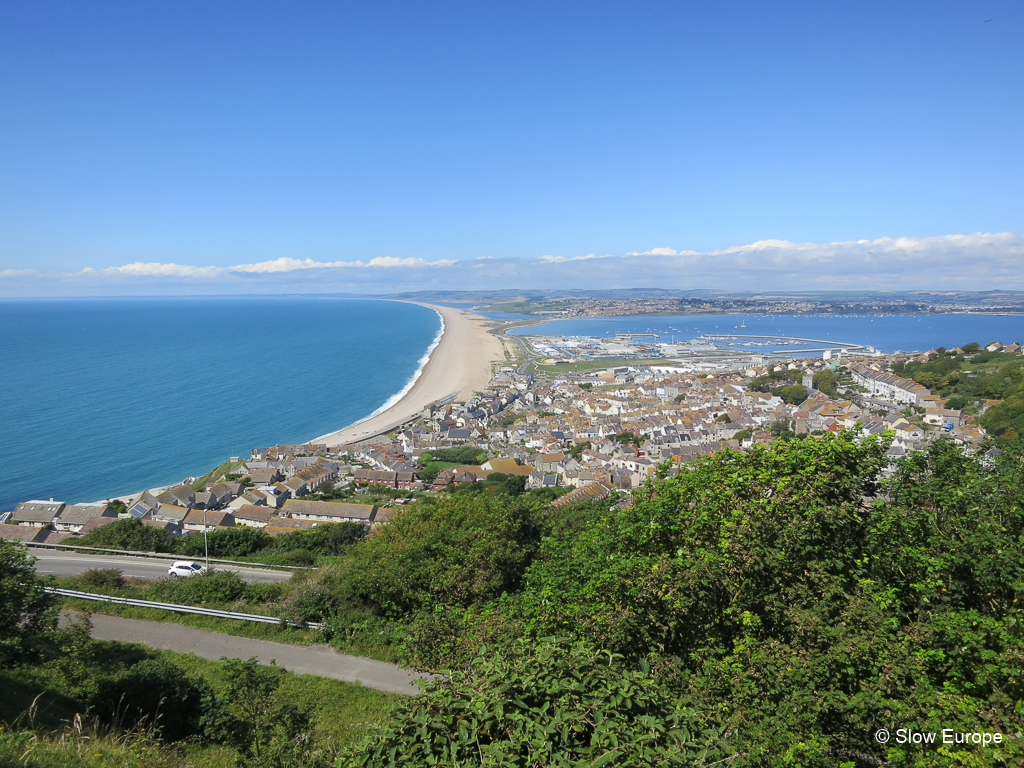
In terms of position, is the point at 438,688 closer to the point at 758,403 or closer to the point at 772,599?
the point at 772,599

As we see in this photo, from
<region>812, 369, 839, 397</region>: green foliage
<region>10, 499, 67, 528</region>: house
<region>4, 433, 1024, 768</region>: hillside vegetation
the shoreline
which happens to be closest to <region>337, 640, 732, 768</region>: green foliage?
<region>4, 433, 1024, 768</region>: hillside vegetation

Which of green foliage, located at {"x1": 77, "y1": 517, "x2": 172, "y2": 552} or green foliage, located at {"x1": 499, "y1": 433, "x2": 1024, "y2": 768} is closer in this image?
green foliage, located at {"x1": 499, "y1": 433, "x2": 1024, "y2": 768}

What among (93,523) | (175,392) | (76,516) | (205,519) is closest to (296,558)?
(205,519)

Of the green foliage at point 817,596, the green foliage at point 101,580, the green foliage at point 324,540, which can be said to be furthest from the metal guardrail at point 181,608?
the green foliage at point 324,540

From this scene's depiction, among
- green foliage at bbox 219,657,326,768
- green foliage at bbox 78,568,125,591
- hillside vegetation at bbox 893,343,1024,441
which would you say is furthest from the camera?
hillside vegetation at bbox 893,343,1024,441

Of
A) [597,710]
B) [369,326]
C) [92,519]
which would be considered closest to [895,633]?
[597,710]

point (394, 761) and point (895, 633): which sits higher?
point (394, 761)

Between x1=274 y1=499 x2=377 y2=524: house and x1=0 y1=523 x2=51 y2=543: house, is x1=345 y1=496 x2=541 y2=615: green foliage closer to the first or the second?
x1=274 y1=499 x2=377 y2=524: house
